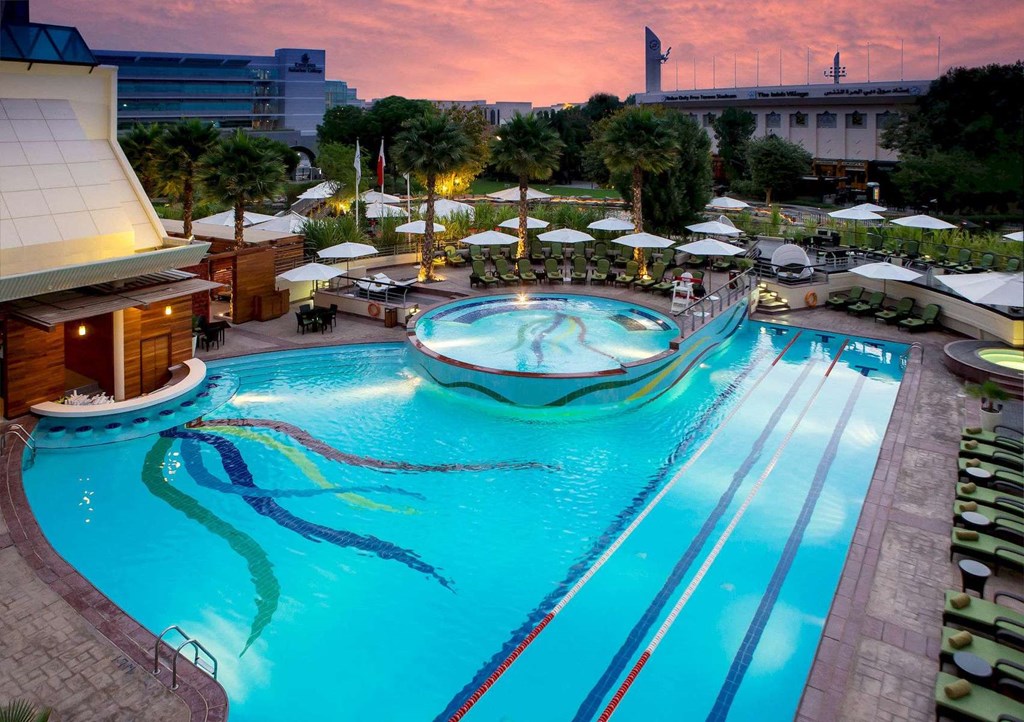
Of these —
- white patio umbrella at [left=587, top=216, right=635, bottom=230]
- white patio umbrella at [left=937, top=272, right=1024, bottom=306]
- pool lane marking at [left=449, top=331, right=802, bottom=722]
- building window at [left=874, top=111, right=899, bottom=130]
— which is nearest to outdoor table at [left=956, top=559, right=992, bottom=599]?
white patio umbrella at [left=937, top=272, right=1024, bottom=306]

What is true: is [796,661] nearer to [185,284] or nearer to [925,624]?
[925,624]

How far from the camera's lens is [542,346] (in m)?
21.3

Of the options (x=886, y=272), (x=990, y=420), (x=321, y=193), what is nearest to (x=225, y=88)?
(x=321, y=193)

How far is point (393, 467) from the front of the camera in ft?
47.5

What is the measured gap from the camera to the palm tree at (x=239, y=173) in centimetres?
2366

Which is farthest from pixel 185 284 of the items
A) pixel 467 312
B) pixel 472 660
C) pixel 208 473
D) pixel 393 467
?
pixel 472 660

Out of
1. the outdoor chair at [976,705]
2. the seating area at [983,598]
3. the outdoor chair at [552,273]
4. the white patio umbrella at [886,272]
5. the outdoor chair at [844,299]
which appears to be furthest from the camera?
the outdoor chair at [552,273]

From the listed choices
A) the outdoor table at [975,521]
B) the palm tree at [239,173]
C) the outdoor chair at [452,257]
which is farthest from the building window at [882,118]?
the outdoor table at [975,521]

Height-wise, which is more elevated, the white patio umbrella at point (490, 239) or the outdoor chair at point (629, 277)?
the white patio umbrella at point (490, 239)

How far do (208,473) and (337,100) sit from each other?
16511cm

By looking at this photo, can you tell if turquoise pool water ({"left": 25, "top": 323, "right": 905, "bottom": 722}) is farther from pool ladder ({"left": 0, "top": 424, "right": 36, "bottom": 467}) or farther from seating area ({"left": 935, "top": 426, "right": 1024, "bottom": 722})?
seating area ({"left": 935, "top": 426, "right": 1024, "bottom": 722})

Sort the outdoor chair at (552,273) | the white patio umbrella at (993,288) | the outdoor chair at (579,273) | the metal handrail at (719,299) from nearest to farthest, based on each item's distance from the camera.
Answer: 1. the white patio umbrella at (993,288)
2. the metal handrail at (719,299)
3. the outdoor chair at (552,273)
4. the outdoor chair at (579,273)

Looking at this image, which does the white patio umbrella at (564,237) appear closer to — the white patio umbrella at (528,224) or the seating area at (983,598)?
the white patio umbrella at (528,224)

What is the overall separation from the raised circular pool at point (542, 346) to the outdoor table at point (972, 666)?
34.6 ft
